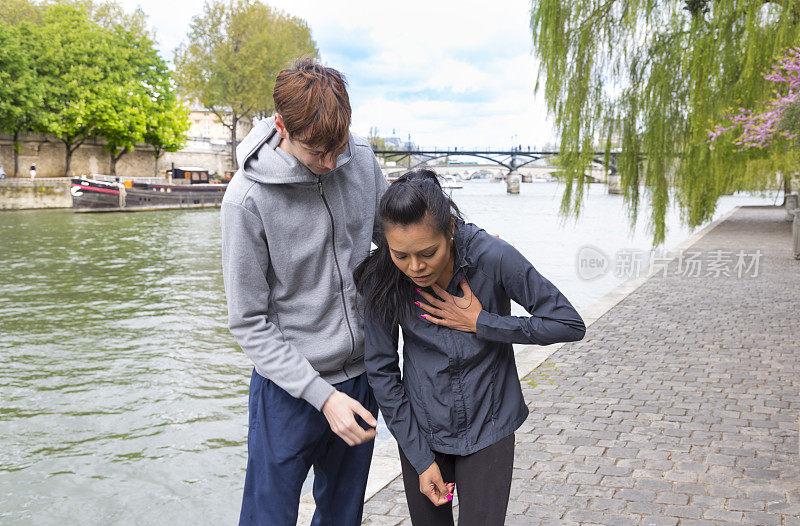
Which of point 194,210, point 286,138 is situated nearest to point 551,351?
point 286,138

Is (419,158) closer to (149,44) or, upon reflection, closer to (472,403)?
(149,44)

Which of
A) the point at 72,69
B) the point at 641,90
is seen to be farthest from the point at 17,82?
the point at 641,90

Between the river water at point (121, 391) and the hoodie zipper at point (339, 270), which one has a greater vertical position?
the hoodie zipper at point (339, 270)

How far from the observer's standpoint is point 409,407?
2082mm

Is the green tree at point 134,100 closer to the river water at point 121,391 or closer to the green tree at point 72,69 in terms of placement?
the green tree at point 72,69

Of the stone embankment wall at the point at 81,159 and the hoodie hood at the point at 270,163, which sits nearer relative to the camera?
the hoodie hood at the point at 270,163

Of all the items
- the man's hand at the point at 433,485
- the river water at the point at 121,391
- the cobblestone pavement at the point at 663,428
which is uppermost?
the man's hand at the point at 433,485

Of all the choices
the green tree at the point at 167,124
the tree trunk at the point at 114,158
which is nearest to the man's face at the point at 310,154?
the green tree at the point at 167,124

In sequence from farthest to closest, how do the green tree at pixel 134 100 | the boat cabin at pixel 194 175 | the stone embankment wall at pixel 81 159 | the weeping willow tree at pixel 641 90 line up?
the boat cabin at pixel 194 175 → the stone embankment wall at pixel 81 159 → the green tree at pixel 134 100 → the weeping willow tree at pixel 641 90

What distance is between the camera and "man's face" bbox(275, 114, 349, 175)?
5.99 feet

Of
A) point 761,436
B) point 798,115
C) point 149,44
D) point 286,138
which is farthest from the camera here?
point 149,44

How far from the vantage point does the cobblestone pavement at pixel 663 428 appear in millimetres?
3443

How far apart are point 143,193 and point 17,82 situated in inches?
279

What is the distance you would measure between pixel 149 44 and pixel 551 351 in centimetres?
4040
